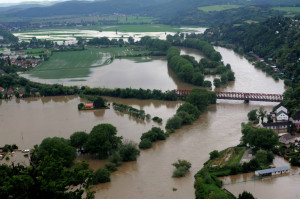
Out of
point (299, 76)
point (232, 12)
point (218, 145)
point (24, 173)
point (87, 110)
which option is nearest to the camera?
point (24, 173)

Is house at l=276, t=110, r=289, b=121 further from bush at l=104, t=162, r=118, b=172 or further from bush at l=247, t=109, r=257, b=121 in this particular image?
bush at l=104, t=162, r=118, b=172

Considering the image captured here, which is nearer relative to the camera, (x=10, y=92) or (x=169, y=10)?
(x=10, y=92)

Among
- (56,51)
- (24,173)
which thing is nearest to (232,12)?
(56,51)

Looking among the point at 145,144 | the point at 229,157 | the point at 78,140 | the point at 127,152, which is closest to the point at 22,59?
the point at 78,140

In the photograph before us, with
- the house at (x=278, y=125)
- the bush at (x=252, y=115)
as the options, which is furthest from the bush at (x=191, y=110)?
the house at (x=278, y=125)

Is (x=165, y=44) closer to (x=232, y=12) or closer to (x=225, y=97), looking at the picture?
(x=225, y=97)

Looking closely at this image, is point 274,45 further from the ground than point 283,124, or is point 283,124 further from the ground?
point 274,45

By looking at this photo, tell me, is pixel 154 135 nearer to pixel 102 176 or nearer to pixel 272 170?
pixel 102 176
